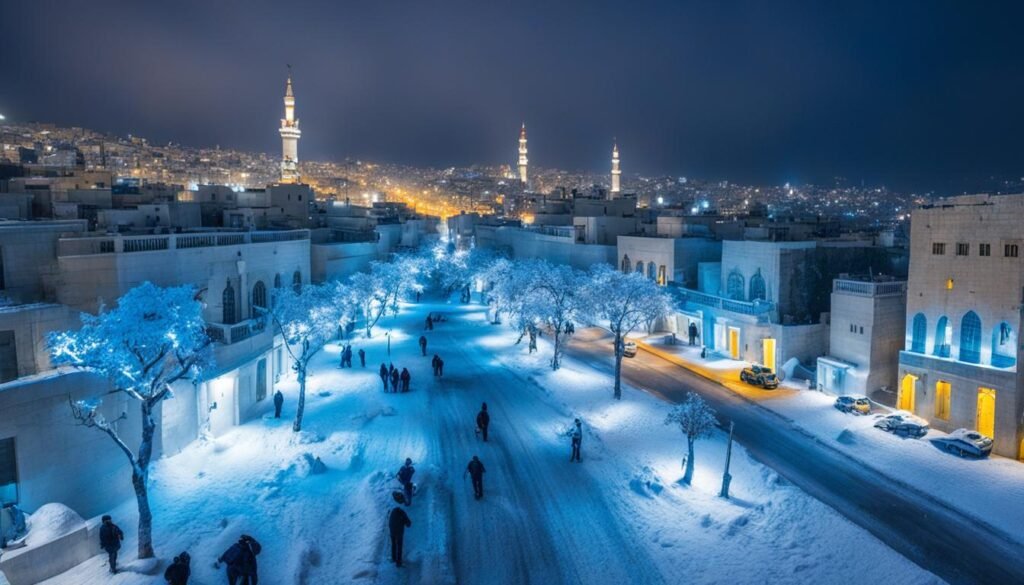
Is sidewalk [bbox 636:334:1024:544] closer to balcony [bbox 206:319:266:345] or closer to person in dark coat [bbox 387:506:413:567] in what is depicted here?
person in dark coat [bbox 387:506:413:567]

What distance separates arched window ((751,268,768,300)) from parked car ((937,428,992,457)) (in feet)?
41.7

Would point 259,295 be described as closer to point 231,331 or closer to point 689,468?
point 231,331

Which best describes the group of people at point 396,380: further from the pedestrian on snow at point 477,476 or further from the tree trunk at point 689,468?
the tree trunk at point 689,468

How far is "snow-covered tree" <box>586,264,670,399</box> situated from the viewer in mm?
24656

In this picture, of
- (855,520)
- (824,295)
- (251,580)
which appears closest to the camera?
(251,580)

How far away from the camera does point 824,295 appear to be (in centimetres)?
3145

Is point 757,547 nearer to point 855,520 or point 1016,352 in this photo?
point 855,520

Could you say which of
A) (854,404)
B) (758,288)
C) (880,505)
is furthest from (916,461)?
(758,288)

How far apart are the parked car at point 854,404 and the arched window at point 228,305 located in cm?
2466

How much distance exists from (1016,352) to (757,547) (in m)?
12.9

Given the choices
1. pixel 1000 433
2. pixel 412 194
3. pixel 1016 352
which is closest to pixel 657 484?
pixel 1000 433

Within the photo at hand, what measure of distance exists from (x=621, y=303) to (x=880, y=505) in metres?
12.0

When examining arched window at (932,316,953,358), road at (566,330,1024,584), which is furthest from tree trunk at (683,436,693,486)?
arched window at (932,316,953,358)

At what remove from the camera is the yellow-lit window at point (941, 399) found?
21.3m
